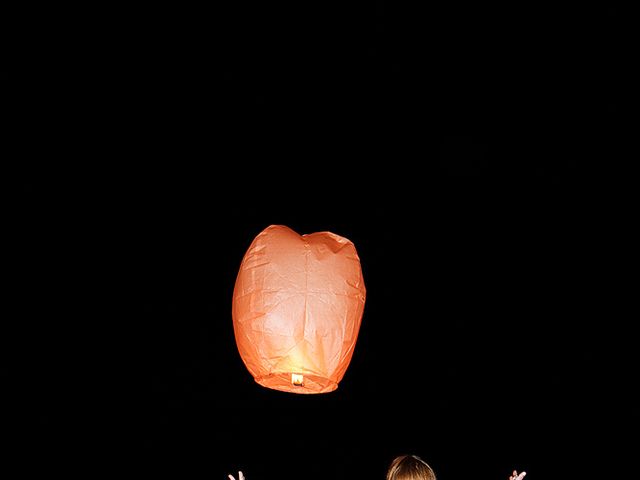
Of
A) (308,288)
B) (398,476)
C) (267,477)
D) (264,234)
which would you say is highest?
(264,234)

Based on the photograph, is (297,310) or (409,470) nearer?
(297,310)

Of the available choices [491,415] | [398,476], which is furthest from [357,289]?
[491,415]

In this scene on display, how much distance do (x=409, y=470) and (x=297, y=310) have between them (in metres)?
0.73

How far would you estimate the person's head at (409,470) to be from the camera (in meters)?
2.96

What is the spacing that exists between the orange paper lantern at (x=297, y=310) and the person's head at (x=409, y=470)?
39 centimetres

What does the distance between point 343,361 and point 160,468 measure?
1.48 metres

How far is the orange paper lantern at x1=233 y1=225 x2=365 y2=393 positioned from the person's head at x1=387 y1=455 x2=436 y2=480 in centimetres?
39

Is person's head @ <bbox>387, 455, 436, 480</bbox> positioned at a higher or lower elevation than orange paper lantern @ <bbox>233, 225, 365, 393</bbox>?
lower

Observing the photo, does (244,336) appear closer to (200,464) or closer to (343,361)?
(343,361)

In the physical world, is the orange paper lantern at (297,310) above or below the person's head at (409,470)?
above

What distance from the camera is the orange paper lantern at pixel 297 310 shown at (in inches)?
112

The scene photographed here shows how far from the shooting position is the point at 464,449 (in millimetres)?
4027

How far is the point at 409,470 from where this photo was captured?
297cm

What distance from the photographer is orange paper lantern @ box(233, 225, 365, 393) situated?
2.86 m
